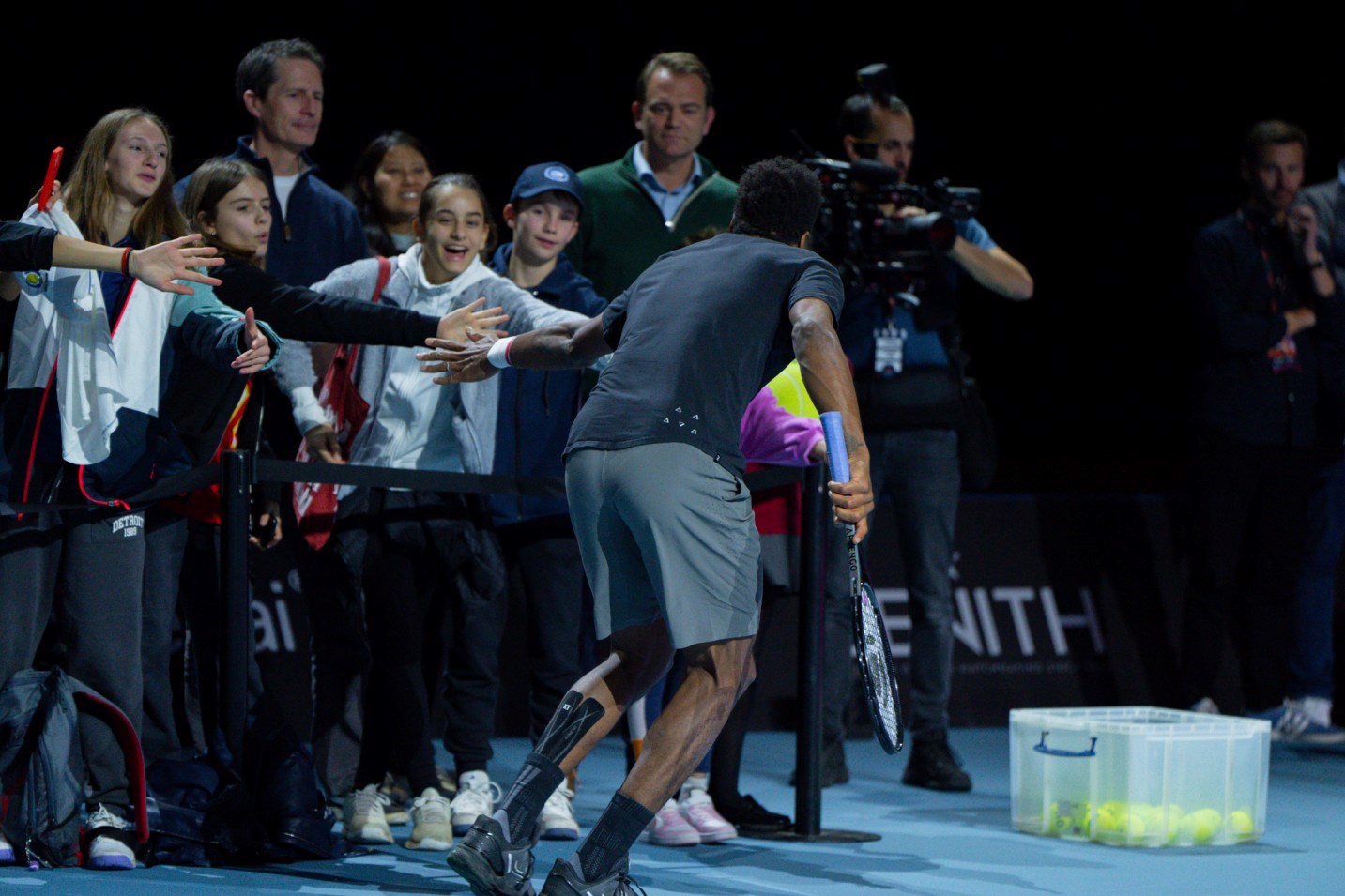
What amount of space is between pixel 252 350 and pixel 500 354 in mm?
588

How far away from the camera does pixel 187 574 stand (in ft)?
16.0

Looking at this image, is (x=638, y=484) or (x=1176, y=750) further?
(x=1176, y=750)

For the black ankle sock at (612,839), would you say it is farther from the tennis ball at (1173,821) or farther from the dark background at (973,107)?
the dark background at (973,107)

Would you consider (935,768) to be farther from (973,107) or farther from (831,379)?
(973,107)

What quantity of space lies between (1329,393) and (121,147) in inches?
190

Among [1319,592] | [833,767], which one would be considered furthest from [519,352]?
[1319,592]

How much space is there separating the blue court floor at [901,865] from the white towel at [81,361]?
3.35 feet

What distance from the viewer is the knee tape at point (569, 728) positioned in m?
3.73

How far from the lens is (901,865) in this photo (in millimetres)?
4457

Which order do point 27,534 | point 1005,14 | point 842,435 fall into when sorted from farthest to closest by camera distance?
point 1005,14 → point 27,534 → point 842,435

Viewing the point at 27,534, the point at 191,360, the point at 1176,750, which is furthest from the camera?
the point at 1176,750

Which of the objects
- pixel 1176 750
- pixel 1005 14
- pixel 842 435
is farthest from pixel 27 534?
pixel 1005 14

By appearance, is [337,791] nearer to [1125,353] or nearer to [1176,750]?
[1176,750]

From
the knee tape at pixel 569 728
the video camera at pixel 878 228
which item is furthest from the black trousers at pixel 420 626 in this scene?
the video camera at pixel 878 228
